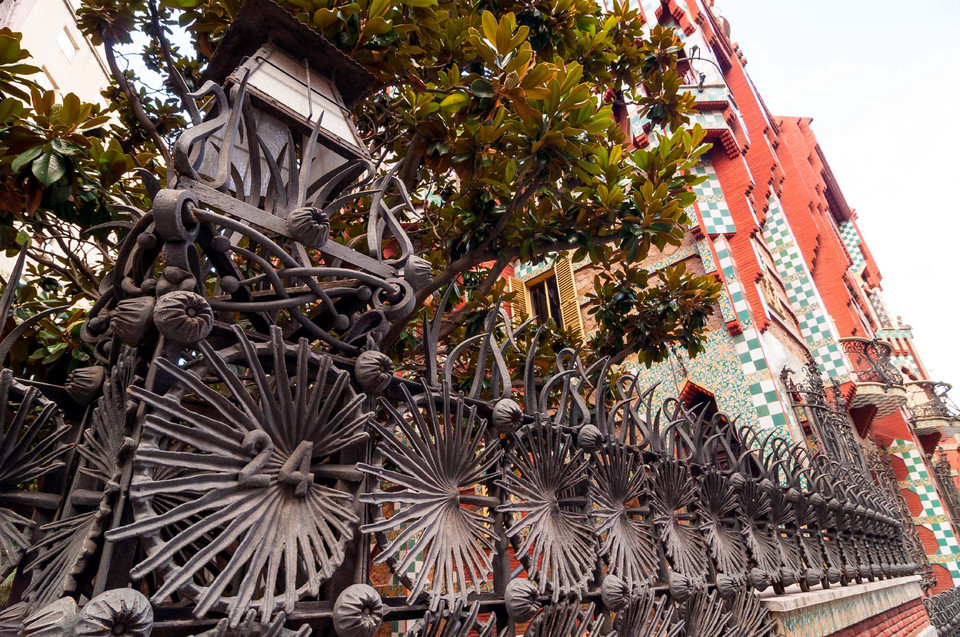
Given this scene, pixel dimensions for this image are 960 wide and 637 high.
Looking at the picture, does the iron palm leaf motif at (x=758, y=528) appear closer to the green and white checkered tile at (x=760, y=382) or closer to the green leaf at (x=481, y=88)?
the green leaf at (x=481, y=88)

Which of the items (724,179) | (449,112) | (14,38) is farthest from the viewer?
(724,179)

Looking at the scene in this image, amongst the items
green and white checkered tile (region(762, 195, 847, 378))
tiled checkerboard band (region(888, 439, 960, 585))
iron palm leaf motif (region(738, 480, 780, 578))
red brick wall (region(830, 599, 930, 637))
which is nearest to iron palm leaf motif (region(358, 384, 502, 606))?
iron palm leaf motif (region(738, 480, 780, 578))

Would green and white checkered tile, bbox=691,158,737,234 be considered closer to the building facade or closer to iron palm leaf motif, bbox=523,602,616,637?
the building facade

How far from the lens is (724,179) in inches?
376

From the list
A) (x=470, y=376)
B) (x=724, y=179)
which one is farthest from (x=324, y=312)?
(x=724, y=179)

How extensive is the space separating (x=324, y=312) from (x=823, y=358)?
38.7ft

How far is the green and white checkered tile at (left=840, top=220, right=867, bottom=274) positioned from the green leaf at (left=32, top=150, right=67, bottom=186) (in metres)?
25.3

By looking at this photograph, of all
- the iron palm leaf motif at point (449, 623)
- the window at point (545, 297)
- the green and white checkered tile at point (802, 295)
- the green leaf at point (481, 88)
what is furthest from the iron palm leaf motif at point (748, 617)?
the green and white checkered tile at point (802, 295)

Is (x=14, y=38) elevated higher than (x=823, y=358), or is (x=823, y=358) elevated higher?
(x=823, y=358)

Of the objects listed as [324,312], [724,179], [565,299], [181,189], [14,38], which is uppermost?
[724,179]

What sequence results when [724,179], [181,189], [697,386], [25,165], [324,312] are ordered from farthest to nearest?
1. [724,179]
2. [697,386]
3. [25,165]
4. [324,312]
5. [181,189]

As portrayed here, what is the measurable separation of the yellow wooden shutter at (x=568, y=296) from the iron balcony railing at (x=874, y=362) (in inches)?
245

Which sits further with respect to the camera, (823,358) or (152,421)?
(823,358)

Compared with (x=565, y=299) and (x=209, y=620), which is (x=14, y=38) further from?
(x=565, y=299)
